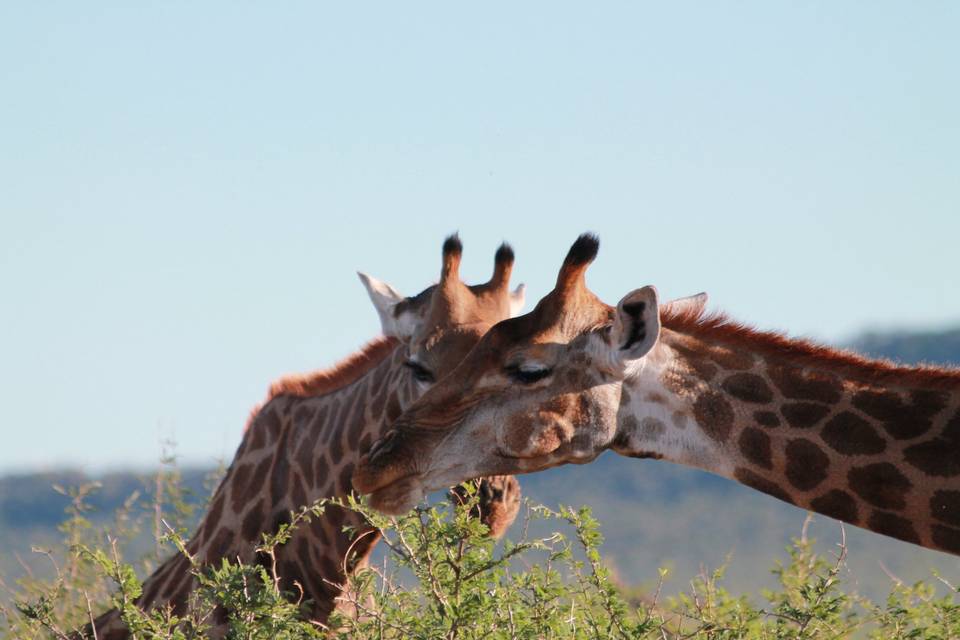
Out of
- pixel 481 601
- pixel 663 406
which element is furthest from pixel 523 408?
pixel 481 601

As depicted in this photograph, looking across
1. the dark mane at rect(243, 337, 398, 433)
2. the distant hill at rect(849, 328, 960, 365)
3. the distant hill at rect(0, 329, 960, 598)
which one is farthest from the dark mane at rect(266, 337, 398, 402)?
the distant hill at rect(849, 328, 960, 365)

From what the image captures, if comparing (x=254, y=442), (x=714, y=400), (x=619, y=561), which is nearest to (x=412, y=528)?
(x=714, y=400)

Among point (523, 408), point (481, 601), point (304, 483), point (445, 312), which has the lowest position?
point (481, 601)

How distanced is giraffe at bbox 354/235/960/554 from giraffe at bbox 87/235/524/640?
1.21 metres

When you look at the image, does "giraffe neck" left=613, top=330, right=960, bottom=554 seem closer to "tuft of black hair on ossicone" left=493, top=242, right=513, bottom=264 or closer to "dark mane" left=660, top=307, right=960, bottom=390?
"dark mane" left=660, top=307, right=960, bottom=390

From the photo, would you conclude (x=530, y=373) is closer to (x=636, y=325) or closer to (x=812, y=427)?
(x=636, y=325)

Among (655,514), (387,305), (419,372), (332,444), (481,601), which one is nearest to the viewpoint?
(481,601)

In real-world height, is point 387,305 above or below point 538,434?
above

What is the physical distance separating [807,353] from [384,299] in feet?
11.0

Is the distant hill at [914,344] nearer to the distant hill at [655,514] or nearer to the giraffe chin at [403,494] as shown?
the distant hill at [655,514]

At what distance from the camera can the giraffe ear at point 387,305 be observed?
918cm

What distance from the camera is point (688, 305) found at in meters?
7.18

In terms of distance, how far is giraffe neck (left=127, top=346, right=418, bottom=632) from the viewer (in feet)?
27.9

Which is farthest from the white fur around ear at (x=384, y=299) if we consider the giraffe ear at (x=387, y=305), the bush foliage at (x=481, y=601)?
the bush foliage at (x=481, y=601)
